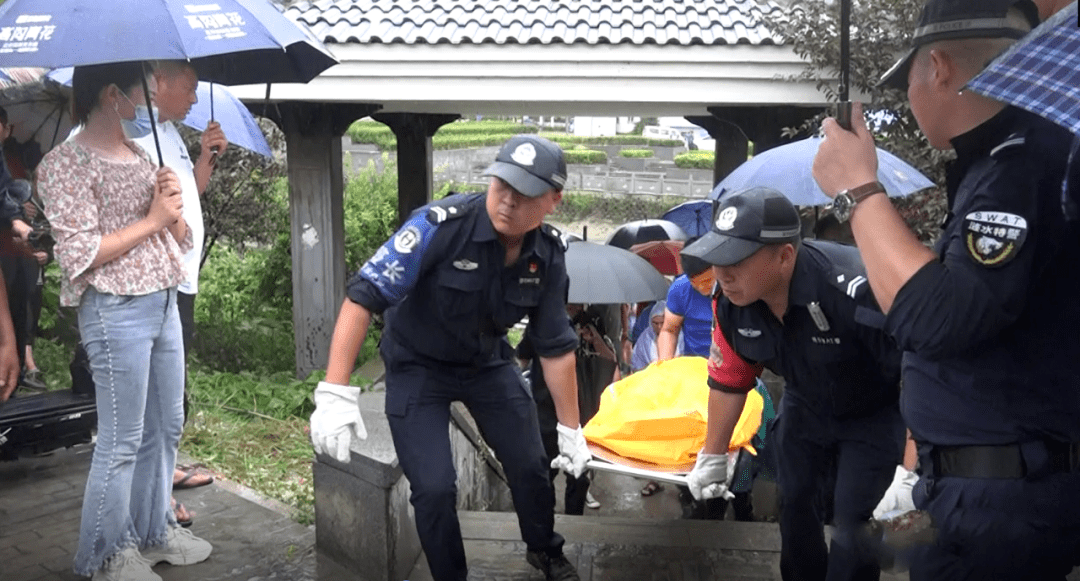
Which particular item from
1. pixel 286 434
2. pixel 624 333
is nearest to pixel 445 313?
pixel 286 434

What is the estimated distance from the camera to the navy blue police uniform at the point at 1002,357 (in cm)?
180

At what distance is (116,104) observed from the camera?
10.3ft

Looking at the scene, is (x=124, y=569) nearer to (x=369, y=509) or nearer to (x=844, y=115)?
(x=369, y=509)

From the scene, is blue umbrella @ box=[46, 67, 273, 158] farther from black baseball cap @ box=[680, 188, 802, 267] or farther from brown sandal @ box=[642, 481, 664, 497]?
brown sandal @ box=[642, 481, 664, 497]

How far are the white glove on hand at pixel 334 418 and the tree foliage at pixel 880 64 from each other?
3.86m

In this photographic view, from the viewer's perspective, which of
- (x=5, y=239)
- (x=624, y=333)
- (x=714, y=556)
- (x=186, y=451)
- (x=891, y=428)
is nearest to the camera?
(x=891, y=428)

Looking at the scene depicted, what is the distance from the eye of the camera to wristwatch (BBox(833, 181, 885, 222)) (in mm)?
1963

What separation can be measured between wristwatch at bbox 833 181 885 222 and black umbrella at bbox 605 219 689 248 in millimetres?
6062

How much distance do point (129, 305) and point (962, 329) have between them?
2.70 meters

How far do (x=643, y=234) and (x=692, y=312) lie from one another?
8.81ft

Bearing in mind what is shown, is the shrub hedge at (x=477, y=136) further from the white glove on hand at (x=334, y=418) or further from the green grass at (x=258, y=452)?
the white glove on hand at (x=334, y=418)

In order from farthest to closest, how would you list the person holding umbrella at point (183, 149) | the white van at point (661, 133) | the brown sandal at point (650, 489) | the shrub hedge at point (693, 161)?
the white van at point (661, 133) → the shrub hedge at point (693, 161) → the brown sandal at point (650, 489) → the person holding umbrella at point (183, 149)

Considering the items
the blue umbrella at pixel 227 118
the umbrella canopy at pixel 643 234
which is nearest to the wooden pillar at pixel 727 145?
the umbrella canopy at pixel 643 234

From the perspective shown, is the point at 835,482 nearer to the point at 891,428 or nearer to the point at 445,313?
the point at 891,428
